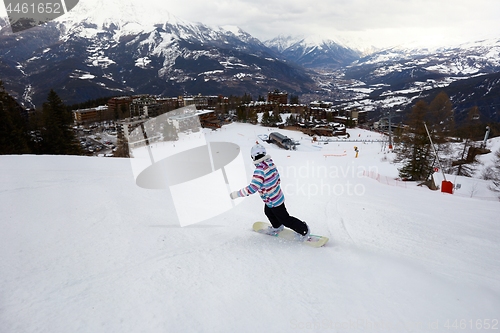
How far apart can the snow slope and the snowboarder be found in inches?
15.1

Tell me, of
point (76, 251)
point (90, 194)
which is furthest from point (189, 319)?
point (90, 194)

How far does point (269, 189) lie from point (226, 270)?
168 cm

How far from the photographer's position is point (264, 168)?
192 inches

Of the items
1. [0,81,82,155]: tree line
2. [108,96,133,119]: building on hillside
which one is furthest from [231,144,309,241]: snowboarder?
[108,96,133,119]: building on hillside

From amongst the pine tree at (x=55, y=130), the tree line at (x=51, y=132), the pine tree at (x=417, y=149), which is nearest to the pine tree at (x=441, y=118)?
the pine tree at (x=417, y=149)

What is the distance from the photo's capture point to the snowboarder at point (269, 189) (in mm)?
4828

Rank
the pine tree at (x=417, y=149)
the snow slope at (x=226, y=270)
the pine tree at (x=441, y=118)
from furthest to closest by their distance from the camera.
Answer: the pine tree at (x=441, y=118) < the pine tree at (x=417, y=149) < the snow slope at (x=226, y=270)

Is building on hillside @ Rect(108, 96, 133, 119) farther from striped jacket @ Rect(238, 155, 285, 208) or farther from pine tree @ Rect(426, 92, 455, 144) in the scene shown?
striped jacket @ Rect(238, 155, 285, 208)

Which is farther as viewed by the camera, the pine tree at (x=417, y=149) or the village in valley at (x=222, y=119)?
the village in valley at (x=222, y=119)

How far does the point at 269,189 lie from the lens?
4.97 meters

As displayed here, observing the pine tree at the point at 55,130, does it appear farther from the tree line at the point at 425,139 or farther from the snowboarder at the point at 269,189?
the tree line at the point at 425,139

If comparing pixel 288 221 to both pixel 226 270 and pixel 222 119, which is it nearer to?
pixel 226 270

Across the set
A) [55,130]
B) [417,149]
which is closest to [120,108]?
[55,130]

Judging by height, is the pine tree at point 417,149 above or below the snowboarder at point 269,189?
below
